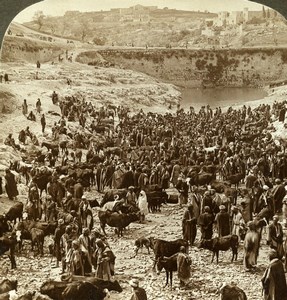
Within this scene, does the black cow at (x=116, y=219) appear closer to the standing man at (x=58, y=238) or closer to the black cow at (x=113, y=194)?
the black cow at (x=113, y=194)

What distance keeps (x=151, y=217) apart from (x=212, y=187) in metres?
0.84

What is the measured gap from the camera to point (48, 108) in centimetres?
684

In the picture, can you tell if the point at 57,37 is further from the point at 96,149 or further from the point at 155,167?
the point at 155,167

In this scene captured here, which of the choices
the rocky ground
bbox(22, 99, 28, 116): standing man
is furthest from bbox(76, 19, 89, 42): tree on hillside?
the rocky ground

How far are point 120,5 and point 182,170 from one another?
222 cm

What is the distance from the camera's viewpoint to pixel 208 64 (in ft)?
22.4

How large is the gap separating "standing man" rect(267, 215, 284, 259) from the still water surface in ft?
5.43

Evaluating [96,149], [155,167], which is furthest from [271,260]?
[96,149]

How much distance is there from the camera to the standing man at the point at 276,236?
5.65m

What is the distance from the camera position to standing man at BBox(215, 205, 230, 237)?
19.5 ft

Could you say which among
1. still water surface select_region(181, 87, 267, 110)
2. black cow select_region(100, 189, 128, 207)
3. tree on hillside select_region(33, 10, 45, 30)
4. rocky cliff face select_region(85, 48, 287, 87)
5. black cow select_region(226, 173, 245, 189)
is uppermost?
tree on hillside select_region(33, 10, 45, 30)

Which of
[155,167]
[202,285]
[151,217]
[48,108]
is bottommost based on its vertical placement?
[202,285]

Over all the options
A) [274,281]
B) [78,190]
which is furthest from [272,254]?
[78,190]

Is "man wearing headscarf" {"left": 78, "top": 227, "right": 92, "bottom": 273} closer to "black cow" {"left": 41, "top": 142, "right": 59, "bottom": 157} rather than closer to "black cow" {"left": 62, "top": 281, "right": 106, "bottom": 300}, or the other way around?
"black cow" {"left": 62, "top": 281, "right": 106, "bottom": 300}
